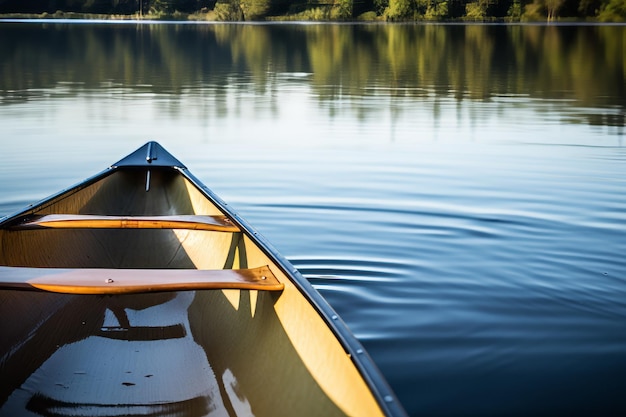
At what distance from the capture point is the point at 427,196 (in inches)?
404

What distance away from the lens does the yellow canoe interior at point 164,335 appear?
3.92 meters

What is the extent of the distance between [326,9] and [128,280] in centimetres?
15108

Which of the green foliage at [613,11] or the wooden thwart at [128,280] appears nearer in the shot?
the wooden thwart at [128,280]

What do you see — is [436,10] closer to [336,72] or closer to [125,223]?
[336,72]

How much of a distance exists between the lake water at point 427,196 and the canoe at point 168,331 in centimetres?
102

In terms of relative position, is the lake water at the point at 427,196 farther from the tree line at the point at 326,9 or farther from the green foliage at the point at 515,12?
the green foliage at the point at 515,12

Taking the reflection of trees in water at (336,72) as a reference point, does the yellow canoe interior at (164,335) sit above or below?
below

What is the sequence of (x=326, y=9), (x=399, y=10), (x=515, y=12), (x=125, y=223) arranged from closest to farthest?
(x=125, y=223), (x=515, y=12), (x=399, y=10), (x=326, y=9)

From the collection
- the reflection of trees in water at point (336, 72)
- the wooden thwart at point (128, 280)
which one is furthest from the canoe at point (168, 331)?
the reflection of trees in water at point (336, 72)

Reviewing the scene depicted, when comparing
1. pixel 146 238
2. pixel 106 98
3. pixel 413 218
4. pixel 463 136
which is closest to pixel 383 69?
pixel 106 98

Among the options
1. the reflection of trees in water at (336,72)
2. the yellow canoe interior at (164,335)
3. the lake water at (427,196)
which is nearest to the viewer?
the yellow canoe interior at (164,335)

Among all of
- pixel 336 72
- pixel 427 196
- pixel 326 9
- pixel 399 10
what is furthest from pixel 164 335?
pixel 326 9

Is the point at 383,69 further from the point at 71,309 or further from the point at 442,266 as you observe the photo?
the point at 71,309

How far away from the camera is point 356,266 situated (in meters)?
7.42
